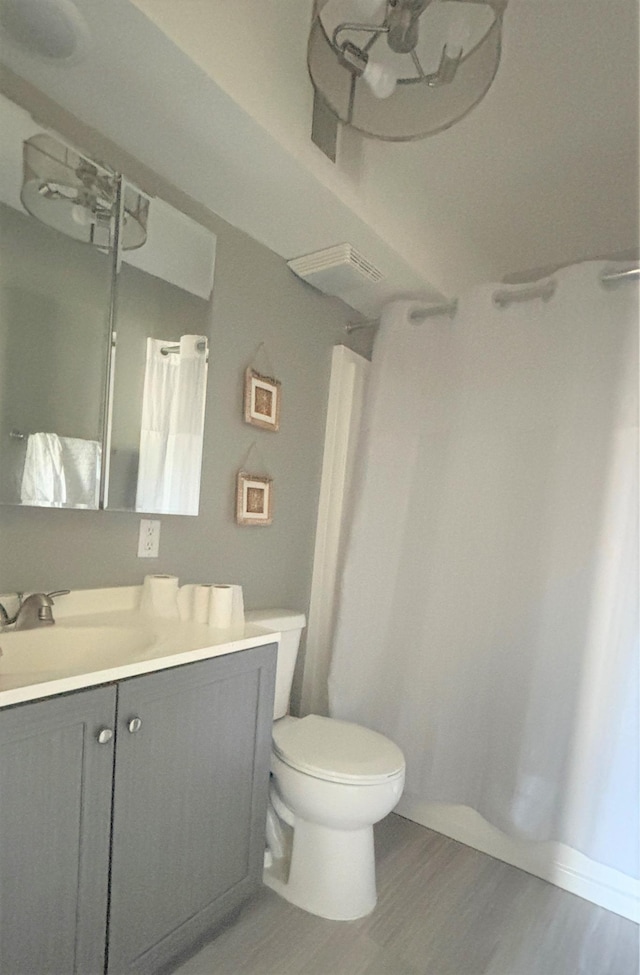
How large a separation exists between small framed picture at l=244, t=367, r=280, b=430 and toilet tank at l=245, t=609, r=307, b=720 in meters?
0.66

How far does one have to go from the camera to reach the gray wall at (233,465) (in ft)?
4.54

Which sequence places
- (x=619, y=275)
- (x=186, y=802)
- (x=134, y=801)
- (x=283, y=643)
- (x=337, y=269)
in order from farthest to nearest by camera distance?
(x=337, y=269) < (x=283, y=643) < (x=619, y=275) < (x=186, y=802) < (x=134, y=801)

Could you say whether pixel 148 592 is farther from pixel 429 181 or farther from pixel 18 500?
pixel 429 181

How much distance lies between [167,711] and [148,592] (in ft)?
1.43

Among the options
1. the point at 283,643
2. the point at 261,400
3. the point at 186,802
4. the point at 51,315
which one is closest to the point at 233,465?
the point at 261,400

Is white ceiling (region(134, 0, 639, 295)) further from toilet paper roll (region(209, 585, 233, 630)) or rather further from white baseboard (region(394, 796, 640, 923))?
white baseboard (region(394, 796, 640, 923))

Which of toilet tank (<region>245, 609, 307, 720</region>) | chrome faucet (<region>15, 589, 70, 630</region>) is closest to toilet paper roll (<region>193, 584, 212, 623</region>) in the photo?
toilet tank (<region>245, 609, 307, 720</region>)

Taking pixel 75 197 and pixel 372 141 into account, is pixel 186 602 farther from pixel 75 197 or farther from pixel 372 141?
pixel 372 141

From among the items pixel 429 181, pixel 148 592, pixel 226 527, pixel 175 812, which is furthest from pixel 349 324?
pixel 175 812

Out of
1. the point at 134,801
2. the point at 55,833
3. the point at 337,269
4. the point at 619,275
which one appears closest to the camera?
the point at 55,833

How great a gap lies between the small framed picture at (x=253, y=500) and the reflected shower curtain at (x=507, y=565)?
0.35 metres

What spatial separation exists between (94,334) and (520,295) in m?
1.33

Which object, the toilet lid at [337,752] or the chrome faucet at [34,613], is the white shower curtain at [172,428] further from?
the toilet lid at [337,752]

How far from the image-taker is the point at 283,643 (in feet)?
6.05
